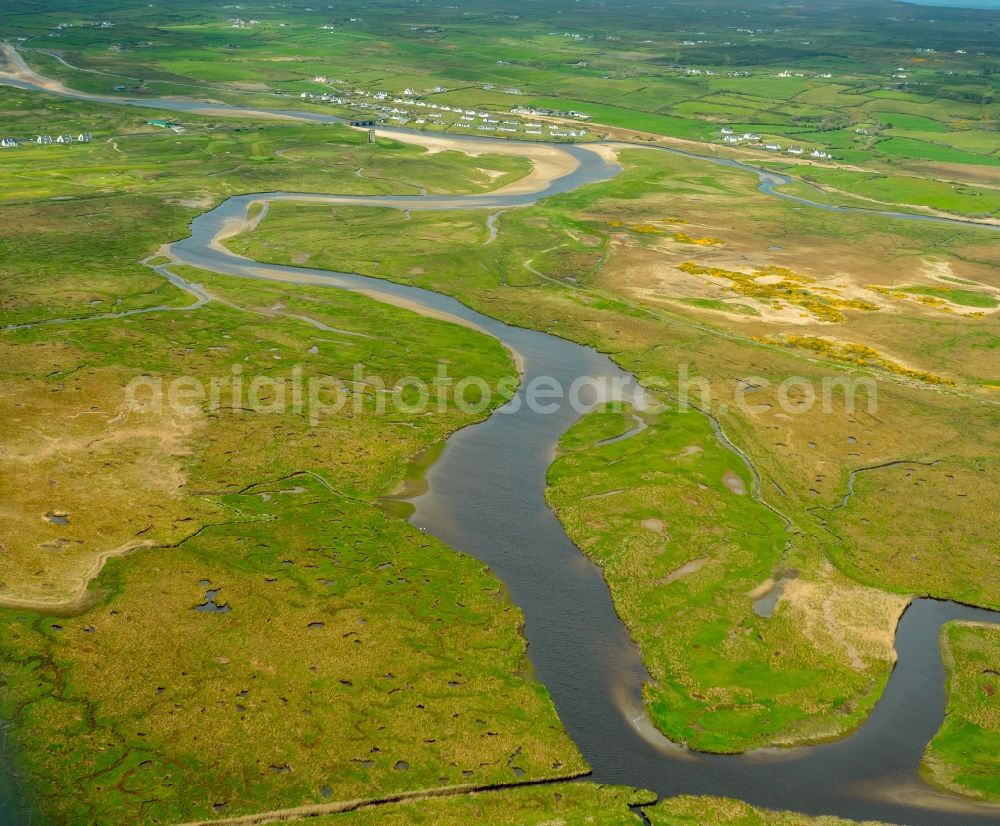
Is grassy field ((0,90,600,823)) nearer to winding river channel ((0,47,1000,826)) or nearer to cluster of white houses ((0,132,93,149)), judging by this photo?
winding river channel ((0,47,1000,826))

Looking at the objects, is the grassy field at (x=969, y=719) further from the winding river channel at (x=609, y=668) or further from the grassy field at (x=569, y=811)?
the grassy field at (x=569, y=811)

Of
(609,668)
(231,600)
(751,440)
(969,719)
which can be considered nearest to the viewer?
(969,719)

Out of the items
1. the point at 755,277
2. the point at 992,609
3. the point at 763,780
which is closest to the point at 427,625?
the point at 763,780

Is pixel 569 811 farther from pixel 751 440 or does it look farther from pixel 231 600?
pixel 751 440

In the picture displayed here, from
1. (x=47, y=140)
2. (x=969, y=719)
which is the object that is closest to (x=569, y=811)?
(x=969, y=719)

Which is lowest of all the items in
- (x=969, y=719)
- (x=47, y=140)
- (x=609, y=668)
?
(x=969, y=719)

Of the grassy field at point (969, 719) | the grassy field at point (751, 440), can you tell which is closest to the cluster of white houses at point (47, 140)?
the grassy field at point (751, 440)

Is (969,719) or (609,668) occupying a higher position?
(609,668)
